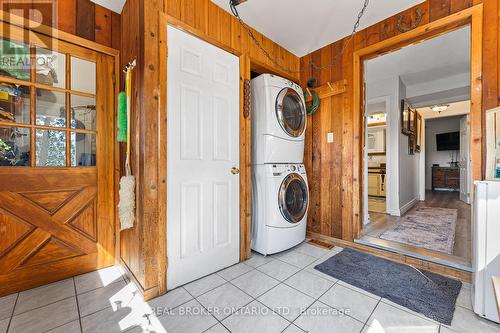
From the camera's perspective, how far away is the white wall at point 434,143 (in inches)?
297

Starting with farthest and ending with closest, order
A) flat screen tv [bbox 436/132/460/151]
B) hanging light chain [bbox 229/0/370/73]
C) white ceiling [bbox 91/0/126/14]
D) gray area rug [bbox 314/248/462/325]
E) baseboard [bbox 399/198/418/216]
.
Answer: flat screen tv [bbox 436/132/460/151]
baseboard [bbox 399/198/418/216]
hanging light chain [bbox 229/0/370/73]
white ceiling [bbox 91/0/126/14]
gray area rug [bbox 314/248/462/325]

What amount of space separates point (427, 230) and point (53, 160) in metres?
4.33

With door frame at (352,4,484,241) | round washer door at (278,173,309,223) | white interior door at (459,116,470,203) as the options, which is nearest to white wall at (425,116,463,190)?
white interior door at (459,116,470,203)

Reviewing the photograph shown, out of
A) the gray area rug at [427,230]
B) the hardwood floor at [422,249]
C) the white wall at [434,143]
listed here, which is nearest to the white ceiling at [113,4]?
the hardwood floor at [422,249]

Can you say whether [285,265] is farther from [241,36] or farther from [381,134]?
[381,134]

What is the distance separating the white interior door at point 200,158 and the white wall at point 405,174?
3.43m

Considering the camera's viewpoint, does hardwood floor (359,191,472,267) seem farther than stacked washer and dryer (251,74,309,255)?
No

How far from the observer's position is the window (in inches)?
65.0

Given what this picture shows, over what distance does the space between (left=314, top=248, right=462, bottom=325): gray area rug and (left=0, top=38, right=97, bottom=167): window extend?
2482mm

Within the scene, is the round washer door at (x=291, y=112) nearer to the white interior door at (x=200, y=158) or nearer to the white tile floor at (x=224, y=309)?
the white interior door at (x=200, y=158)

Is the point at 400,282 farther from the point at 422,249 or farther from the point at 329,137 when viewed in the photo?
the point at 329,137

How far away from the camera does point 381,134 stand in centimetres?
621

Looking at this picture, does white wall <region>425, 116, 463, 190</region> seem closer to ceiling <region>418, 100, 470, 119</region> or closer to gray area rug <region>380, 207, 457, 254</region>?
ceiling <region>418, 100, 470, 119</region>

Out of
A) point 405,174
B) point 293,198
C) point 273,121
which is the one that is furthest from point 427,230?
point 273,121
